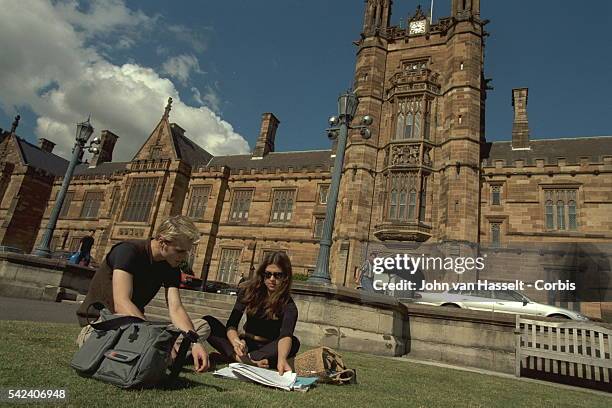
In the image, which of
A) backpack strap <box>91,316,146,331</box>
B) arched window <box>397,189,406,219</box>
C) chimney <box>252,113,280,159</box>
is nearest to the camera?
backpack strap <box>91,316,146,331</box>

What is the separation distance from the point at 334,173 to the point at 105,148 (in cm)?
3803

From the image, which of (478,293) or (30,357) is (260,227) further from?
(30,357)

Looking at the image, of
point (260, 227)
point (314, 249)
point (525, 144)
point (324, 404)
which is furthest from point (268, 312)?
point (525, 144)

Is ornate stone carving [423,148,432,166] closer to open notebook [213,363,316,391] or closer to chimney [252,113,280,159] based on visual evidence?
chimney [252,113,280,159]

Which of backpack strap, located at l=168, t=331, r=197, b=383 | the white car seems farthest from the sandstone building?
backpack strap, located at l=168, t=331, r=197, b=383

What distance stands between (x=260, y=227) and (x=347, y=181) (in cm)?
759

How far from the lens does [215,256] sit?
2541 cm

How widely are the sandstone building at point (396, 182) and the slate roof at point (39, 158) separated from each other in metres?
8.23

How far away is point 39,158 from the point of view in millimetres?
38156

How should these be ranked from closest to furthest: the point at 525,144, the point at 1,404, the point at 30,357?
1. the point at 1,404
2. the point at 30,357
3. the point at 525,144

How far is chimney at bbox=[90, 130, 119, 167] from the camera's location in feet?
127

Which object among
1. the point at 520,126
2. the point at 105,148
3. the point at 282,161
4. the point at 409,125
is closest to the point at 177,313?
the point at 409,125

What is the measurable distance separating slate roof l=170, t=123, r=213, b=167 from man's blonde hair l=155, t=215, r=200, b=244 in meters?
27.0

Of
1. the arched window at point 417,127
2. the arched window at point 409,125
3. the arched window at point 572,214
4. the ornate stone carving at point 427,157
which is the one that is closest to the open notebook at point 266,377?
the ornate stone carving at point 427,157
